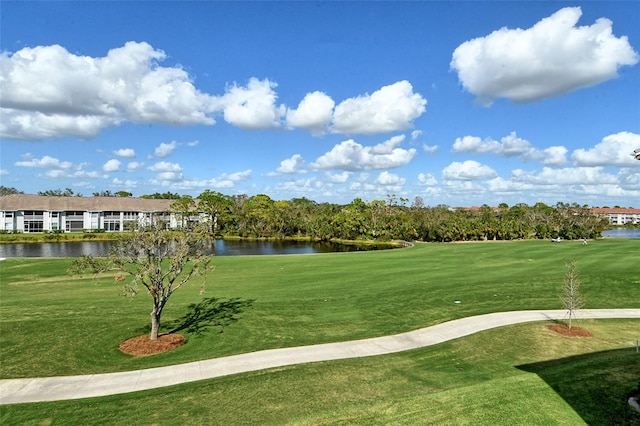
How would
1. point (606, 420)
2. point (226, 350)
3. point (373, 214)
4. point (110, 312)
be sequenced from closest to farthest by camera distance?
1. point (606, 420)
2. point (226, 350)
3. point (110, 312)
4. point (373, 214)

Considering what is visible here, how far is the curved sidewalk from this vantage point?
11.1m

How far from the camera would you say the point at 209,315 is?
18531 millimetres

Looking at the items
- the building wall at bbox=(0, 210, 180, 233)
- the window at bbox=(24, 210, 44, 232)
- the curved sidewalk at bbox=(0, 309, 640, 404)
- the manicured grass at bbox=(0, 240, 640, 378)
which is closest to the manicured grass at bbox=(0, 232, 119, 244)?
the building wall at bbox=(0, 210, 180, 233)

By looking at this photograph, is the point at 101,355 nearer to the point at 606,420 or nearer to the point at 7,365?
the point at 7,365

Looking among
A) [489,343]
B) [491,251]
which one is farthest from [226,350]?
[491,251]

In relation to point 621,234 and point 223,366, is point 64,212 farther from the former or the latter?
point 621,234

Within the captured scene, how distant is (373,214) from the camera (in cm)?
7994

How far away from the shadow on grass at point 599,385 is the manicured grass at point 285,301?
21.4 feet

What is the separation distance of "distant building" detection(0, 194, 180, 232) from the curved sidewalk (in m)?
65.7

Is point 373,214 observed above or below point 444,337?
above

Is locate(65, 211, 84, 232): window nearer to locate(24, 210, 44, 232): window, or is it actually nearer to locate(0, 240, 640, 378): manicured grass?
locate(24, 210, 44, 232): window

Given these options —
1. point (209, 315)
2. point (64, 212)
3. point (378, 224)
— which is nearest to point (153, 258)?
point (209, 315)

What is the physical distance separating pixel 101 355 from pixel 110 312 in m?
5.67

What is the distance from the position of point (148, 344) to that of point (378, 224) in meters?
63.7
